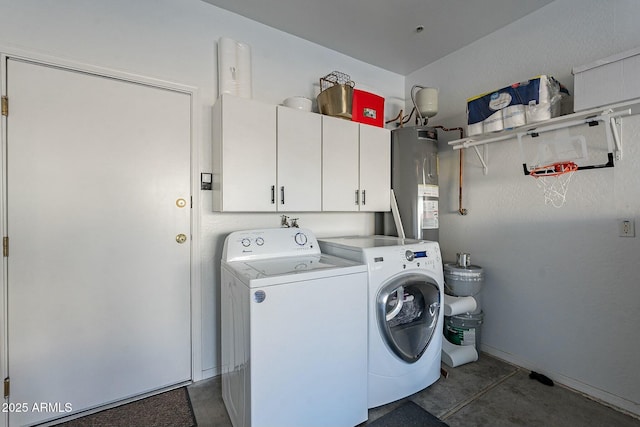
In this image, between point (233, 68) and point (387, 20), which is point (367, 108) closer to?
point (387, 20)

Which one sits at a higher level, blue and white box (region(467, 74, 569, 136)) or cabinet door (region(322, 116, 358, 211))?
blue and white box (region(467, 74, 569, 136))

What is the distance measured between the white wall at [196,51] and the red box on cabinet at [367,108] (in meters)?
0.42

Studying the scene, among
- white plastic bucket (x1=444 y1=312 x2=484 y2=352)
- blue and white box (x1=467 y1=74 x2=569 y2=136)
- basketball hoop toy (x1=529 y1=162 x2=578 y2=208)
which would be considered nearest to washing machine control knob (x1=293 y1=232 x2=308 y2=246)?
white plastic bucket (x1=444 y1=312 x2=484 y2=352)

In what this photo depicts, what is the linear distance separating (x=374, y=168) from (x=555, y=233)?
1.47m

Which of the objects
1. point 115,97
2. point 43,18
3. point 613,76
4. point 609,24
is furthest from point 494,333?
point 43,18

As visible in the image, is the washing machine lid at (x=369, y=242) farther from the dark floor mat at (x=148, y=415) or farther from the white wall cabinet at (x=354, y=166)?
the dark floor mat at (x=148, y=415)

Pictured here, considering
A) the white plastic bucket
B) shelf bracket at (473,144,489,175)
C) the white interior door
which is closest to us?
the white interior door

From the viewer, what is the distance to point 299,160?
219cm

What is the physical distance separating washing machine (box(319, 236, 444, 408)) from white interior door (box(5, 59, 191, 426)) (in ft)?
4.23

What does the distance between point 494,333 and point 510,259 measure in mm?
674

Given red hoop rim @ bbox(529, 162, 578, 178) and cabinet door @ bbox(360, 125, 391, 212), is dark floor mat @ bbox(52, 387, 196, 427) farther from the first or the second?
red hoop rim @ bbox(529, 162, 578, 178)

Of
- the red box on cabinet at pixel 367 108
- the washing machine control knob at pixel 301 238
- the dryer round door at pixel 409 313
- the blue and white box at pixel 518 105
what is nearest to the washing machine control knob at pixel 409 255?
the dryer round door at pixel 409 313

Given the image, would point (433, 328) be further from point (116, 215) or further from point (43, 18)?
point (43, 18)

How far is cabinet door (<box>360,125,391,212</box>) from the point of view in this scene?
2549 millimetres
